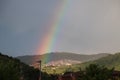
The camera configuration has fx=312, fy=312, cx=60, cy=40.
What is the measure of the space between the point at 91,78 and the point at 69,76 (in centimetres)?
9116

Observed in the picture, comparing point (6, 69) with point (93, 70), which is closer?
point (6, 69)

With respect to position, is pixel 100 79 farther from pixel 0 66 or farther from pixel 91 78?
pixel 0 66

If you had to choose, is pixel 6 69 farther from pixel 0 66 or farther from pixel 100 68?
pixel 100 68

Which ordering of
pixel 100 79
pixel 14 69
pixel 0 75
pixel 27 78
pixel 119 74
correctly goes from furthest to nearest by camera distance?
pixel 27 78 < pixel 119 74 < pixel 100 79 < pixel 14 69 < pixel 0 75

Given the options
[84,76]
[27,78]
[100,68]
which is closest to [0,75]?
[84,76]

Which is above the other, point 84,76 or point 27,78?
point 27,78

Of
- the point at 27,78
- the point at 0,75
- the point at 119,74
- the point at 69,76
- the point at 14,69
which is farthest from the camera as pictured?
the point at 27,78

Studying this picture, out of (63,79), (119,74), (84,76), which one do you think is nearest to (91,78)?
(84,76)

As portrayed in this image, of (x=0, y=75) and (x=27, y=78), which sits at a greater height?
(x=27, y=78)

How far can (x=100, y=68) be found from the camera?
266ft

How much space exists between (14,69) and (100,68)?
22960 mm

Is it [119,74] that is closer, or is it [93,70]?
[93,70]

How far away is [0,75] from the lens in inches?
2655

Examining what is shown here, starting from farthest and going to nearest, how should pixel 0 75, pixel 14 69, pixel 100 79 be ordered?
pixel 100 79 < pixel 14 69 < pixel 0 75
